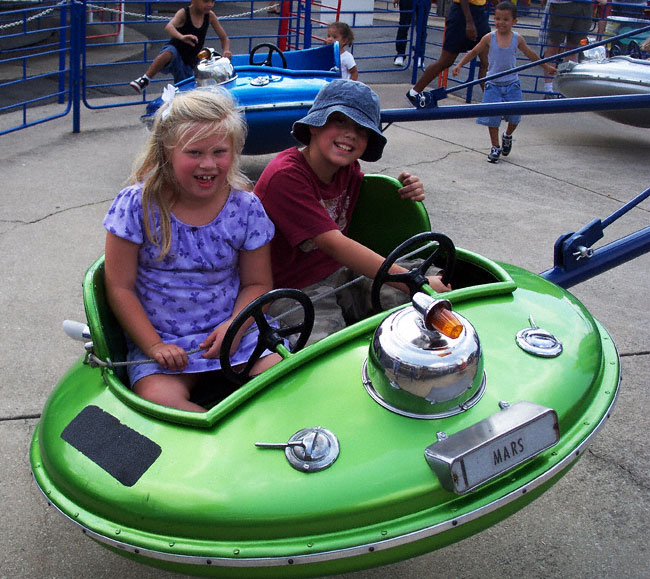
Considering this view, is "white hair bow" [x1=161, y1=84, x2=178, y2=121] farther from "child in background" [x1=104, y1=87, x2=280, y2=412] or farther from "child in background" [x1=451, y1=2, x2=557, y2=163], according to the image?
"child in background" [x1=451, y1=2, x2=557, y2=163]

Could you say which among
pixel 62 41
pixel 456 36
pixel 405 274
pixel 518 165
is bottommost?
pixel 518 165

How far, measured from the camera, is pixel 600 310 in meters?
3.68

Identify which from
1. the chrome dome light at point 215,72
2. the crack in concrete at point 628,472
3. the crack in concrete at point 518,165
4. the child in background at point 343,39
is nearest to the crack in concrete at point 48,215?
the chrome dome light at point 215,72

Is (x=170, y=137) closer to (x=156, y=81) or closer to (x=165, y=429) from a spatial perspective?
(x=165, y=429)

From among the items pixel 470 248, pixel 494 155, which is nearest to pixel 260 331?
pixel 470 248

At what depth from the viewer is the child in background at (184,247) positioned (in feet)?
6.81

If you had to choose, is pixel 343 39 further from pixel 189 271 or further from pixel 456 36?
pixel 189 271

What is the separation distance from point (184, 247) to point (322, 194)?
0.53 meters

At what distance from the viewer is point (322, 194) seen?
247 cm

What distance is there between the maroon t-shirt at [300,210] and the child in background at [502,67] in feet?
12.3

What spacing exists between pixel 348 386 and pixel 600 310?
2.25 meters

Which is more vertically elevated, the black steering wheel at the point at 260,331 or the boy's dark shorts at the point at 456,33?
the boy's dark shorts at the point at 456,33

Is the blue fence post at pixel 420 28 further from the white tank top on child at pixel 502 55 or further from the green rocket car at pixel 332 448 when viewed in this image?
the green rocket car at pixel 332 448

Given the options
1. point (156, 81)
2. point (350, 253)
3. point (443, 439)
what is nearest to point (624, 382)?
point (350, 253)
